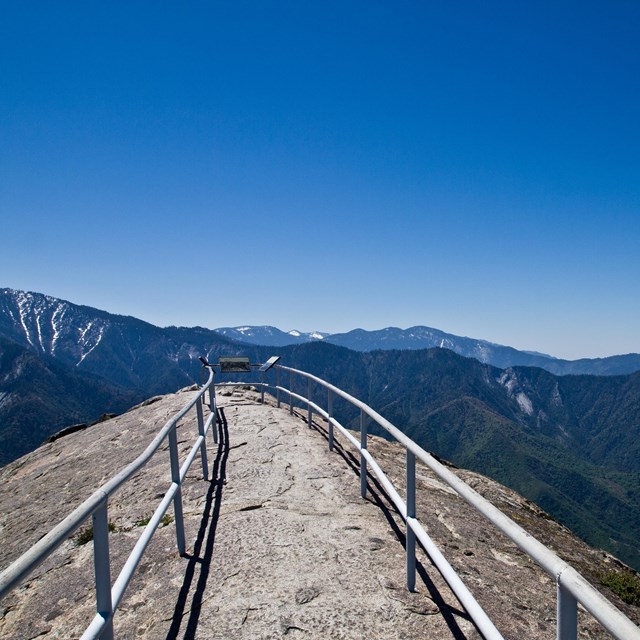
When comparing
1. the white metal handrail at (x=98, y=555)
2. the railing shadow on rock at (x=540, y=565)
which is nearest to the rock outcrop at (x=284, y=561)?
the railing shadow on rock at (x=540, y=565)

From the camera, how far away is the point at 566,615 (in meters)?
2.21

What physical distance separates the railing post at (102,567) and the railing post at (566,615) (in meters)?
2.76

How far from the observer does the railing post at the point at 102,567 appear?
3.25 meters

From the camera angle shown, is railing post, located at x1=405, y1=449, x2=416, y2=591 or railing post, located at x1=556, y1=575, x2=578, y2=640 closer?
railing post, located at x1=556, y1=575, x2=578, y2=640

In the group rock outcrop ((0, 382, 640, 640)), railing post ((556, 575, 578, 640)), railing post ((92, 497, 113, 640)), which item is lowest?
rock outcrop ((0, 382, 640, 640))

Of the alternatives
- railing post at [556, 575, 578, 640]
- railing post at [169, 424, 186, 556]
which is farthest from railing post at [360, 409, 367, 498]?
railing post at [556, 575, 578, 640]

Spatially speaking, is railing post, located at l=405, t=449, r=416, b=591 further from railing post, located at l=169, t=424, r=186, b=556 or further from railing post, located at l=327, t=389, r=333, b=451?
railing post, located at l=327, t=389, r=333, b=451

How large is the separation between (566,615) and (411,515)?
2589mm

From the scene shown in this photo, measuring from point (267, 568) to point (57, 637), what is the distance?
6.77 ft

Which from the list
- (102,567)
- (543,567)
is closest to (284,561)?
(102,567)

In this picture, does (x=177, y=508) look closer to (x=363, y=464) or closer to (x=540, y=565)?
(x=363, y=464)

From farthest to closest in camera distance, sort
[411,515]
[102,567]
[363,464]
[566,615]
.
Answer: [363,464], [411,515], [102,567], [566,615]

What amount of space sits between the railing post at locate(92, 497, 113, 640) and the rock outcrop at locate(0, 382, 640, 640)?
50.2 inches

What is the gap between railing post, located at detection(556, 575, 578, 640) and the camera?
7.19 ft
